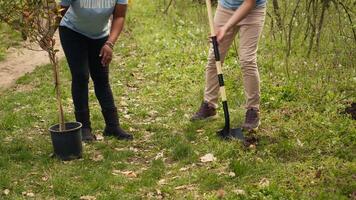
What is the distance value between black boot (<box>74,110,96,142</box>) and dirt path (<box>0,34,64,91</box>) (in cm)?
318

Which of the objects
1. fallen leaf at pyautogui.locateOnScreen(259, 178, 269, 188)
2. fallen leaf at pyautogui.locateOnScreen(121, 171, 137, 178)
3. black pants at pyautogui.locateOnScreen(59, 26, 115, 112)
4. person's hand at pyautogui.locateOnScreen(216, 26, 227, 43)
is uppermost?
person's hand at pyautogui.locateOnScreen(216, 26, 227, 43)

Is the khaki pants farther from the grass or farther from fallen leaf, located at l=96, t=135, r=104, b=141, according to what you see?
fallen leaf, located at l=96, t=135, r=104, b=141

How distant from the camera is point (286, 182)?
4086 mm

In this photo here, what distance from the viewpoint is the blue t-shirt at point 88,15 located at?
4859 millimetres

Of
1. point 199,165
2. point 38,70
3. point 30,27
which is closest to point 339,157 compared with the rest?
point 199,165

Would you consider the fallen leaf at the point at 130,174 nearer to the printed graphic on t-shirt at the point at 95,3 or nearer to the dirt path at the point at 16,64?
the printed graphic on t-shirt at the point at 95,3

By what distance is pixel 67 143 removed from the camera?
4758 millimetres

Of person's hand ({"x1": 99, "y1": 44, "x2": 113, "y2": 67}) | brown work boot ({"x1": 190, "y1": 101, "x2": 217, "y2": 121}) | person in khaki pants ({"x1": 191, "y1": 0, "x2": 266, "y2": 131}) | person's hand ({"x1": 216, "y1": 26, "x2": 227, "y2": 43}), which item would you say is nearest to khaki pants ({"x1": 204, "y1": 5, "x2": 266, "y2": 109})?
person in khaki pants ({"x1": 191, "y1": 0, "x2": 266, "y2": 131})

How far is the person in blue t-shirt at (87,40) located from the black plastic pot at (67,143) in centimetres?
47

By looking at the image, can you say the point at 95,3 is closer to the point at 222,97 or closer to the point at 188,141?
the point at 222,97

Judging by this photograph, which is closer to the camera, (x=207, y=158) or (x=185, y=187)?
(x=185, y=187)

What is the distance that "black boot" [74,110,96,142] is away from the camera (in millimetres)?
5277

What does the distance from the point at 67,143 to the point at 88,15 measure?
45.8 inches

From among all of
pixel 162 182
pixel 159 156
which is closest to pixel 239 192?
pixel 162 182
